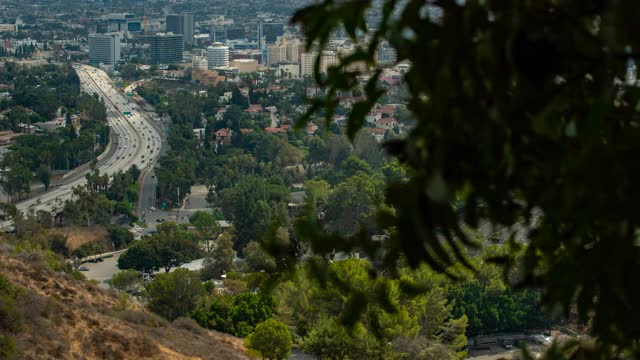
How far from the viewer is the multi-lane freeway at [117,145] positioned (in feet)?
105

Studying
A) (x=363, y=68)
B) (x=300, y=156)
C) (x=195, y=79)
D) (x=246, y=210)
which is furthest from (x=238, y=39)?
(x=363, y=68)

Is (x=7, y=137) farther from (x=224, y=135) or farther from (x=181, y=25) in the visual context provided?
(x=181, y=25)

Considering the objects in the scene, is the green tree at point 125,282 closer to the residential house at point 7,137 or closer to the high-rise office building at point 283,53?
the residential house at point 7,137

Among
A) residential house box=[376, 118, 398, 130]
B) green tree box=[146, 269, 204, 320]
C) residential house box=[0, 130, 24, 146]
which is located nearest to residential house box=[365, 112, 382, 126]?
residential house box=[376, 118, 398, 130]

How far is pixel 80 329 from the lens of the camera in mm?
9797

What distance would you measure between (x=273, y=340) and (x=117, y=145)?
32820 mm

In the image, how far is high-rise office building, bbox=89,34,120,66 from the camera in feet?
243

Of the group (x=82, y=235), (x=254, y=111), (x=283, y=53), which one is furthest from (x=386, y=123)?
(x=283, y=53)

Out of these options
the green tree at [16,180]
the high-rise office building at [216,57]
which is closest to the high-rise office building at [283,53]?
the high-rise office building at [216,57]

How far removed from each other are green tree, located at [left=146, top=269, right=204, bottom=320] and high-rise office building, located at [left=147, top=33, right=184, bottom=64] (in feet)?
194

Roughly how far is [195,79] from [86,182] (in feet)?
92.3

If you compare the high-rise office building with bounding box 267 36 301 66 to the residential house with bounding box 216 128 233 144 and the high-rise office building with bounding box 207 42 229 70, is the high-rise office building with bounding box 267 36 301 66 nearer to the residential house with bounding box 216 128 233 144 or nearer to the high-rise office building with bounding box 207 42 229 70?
the high-rise office building with bounding box 207 42 229 70

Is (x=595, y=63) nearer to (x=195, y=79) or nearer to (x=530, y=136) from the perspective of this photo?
(x=530, y=136)

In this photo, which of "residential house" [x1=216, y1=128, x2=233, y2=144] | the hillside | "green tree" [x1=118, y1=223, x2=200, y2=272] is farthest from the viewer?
"residential house" [x1=216, y1=128, x2=233, y2=144]
